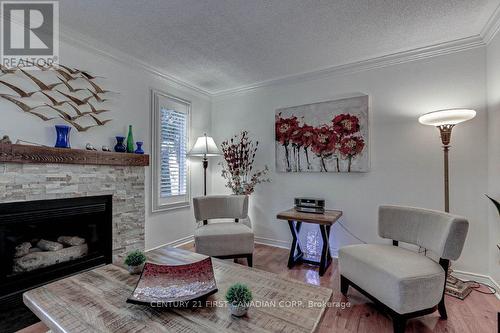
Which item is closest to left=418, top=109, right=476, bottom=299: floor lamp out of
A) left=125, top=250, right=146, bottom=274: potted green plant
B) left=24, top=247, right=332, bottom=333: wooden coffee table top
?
left=24, top=247, right=332, bottom=333: wooden coffee table top

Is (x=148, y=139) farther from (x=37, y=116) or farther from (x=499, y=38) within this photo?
(x=499, y=38)

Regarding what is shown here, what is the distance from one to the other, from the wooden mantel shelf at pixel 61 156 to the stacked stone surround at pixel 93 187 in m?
0.05

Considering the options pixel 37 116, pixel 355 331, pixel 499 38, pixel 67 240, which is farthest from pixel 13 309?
pixel 499 38

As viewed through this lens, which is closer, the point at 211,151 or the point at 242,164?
the point at 211,151

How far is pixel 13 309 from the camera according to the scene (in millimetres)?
1794

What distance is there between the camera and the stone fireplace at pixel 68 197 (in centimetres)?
180

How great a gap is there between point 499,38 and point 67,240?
4312mm

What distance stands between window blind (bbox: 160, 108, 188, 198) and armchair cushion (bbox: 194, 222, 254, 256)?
1024 mm

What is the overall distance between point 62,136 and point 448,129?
11.5 ft

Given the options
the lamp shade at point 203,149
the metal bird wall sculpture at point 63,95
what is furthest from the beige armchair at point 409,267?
the metal bird wall sculpture at point 63,95

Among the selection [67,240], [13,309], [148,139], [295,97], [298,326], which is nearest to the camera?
[298,326]

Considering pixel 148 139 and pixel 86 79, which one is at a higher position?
pixel 86 79

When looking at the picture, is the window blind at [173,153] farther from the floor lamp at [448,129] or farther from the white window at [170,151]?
the floor lamp at [448,129]

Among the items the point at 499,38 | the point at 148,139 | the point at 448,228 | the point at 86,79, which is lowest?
the point at 448,228
